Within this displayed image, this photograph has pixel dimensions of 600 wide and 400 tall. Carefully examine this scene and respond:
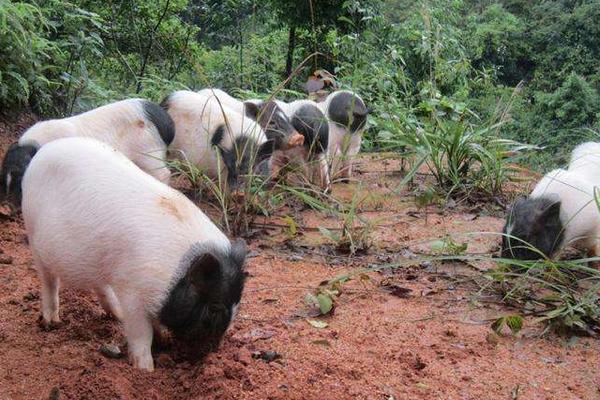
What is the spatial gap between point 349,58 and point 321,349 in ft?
28.2

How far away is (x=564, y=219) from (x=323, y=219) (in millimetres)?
2031

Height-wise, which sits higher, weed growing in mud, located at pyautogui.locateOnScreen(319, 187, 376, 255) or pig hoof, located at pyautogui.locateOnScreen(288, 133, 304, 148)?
pig hoof, located at pyautogui.locateOnScreen(288, 133, 304, 148)

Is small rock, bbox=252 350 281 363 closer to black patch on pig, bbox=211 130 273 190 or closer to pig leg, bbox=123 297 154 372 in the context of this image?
pig leg, bbox=123 297 154 372

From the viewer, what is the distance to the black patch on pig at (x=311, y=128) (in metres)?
6.77

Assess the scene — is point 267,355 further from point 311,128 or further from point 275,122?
point 311,128

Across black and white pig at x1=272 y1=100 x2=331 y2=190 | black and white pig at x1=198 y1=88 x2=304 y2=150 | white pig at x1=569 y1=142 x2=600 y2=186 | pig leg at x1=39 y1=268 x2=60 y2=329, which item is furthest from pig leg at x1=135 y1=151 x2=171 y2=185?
white pig at x1=569 y1=142 x2=600 y2=186

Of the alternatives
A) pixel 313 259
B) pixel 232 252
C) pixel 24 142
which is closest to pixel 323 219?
pixel 313 259

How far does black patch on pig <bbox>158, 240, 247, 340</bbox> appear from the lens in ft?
8.79

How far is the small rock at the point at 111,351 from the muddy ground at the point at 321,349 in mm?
26

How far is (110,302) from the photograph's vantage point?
10.8 feet

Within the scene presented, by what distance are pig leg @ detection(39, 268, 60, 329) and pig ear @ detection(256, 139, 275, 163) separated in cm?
267

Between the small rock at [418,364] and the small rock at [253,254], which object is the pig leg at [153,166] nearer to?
the small rock at [253,254]

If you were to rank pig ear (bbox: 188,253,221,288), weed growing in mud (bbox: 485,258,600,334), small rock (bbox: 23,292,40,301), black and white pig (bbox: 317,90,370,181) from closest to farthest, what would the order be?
pig ear (bbox: 188,253,221,288), weed growing in mud (bbox: 485,258,600,334), small rock (bbox: 23,292,40,301), black and white pig (bbox: 317,90,370,181)

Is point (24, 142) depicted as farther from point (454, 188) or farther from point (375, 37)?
point (375, 37)
